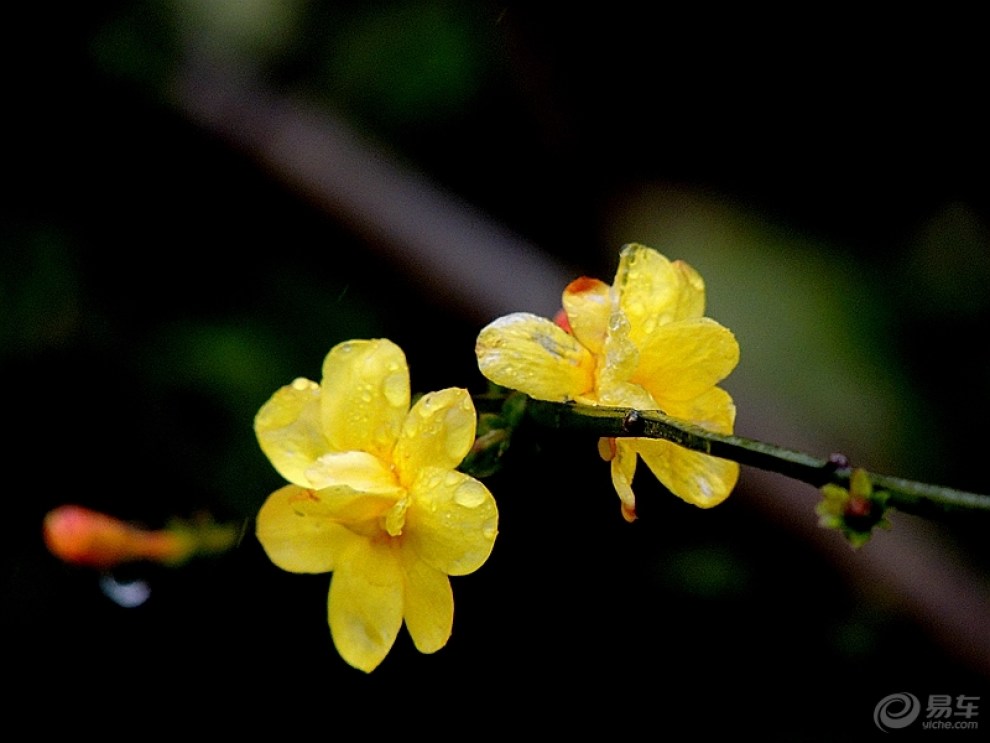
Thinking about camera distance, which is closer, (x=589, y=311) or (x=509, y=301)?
(x=589, y=311)

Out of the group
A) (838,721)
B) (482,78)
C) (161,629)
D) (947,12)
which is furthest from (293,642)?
(947,12)

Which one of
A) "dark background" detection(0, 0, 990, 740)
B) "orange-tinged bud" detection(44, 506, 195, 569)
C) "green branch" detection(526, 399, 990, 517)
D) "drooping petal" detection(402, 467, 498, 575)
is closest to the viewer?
"green branch" detection(526, 399, 990, 517)

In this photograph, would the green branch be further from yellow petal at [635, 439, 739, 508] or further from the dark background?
the dark background

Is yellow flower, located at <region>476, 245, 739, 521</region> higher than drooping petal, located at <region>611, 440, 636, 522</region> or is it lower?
higher

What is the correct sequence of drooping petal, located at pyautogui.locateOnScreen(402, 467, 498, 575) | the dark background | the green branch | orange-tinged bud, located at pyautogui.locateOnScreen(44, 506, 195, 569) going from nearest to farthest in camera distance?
the green branch, drooping petal, located at pyautogui.locateOnScreen(402, 467, 498, 575), orange-tinged bud, located at pyautogui.locateOnScreen(44, 506, 195, 569), the dark background

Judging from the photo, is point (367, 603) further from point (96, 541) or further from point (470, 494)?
point (96, 541)

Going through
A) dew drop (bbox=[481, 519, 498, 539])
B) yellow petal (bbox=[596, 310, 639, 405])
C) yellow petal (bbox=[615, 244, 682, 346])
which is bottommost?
dew drop (bbox=[481, 519, 498, 539])

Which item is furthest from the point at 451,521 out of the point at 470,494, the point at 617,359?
the point at 617,359

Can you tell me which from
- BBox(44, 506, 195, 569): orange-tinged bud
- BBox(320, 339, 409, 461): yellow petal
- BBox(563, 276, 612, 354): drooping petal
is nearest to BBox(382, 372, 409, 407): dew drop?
BBox(320, 339, 409, 461): yellow petal
